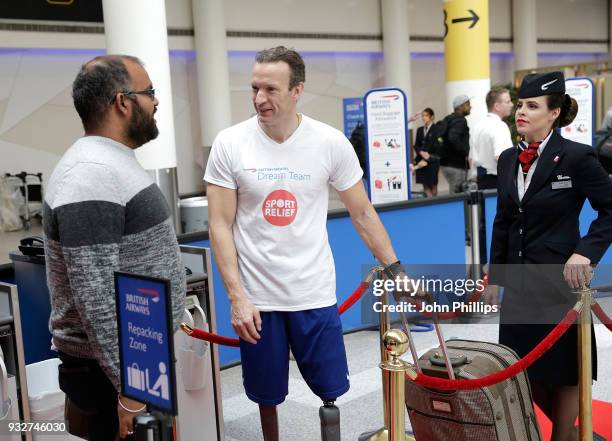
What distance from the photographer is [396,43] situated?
1702cm

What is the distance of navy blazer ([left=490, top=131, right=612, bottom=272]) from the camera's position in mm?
2910

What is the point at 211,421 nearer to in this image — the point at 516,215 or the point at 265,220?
the point at 265,220

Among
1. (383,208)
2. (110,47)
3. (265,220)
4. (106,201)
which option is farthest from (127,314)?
(110,47)

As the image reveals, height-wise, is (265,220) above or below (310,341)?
above

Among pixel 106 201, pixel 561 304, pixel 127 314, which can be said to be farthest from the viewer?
pixel 561 304

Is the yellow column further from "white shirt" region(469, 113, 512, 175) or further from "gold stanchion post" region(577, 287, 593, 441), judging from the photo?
"gold stanchion post" region(577, 287, 593, 441)

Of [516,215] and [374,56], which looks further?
[374,56]

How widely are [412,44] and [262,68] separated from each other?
16229 mm

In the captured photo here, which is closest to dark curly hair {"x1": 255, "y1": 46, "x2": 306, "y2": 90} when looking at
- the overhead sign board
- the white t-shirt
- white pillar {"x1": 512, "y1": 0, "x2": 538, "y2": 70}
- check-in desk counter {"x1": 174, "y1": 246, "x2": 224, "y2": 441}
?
the white t-shirt

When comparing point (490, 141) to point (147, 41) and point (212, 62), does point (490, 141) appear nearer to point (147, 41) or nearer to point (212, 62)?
point (147, 41)

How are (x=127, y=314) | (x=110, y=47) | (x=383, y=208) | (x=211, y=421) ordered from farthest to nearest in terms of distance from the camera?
(x=110, y=47) < (x=383, y=208) < (x=211, y=421) < (x=127, y=314)

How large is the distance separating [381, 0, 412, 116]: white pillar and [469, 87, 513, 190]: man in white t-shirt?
985cm

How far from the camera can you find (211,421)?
140 inches

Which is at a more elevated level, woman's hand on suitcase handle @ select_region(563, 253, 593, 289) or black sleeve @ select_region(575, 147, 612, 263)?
black sleeve @ select_region(575, 147, 612, 263)
